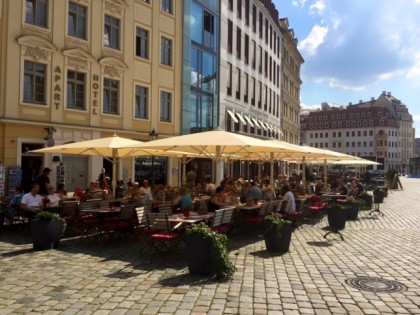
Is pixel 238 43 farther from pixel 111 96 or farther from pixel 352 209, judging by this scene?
pixel 352 209

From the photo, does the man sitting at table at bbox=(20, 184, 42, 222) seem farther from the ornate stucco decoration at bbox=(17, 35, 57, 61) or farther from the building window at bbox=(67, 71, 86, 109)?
the building window at bbox=(67, 71, 86, 109)

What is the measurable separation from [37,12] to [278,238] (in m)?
15.4

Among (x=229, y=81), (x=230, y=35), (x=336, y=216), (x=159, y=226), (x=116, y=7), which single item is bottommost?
(x=336, y=216)

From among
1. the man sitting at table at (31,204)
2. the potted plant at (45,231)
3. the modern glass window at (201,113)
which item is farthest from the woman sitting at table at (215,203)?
the modern glass window at (201,113)

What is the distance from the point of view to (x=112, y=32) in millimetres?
23062

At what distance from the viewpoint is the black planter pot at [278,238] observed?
9648 mm

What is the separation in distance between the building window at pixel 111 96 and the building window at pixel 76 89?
1.45m

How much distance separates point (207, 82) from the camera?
1222 inches

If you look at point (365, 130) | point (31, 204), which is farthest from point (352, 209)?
point (365, 130)

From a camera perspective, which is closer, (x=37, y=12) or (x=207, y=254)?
(x=207, y=254)

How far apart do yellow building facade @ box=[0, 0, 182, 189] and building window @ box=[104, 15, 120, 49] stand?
0.05m

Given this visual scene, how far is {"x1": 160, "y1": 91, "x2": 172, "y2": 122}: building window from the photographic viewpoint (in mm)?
26581

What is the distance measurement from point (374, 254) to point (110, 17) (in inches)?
726

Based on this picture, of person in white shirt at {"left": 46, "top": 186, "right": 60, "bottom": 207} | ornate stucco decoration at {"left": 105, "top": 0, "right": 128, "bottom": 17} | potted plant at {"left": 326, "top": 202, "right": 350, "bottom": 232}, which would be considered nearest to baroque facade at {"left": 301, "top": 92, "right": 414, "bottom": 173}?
ornate stucco decoration at {"left": 105, "top": 0, "right": 128, "bottom": 17}
